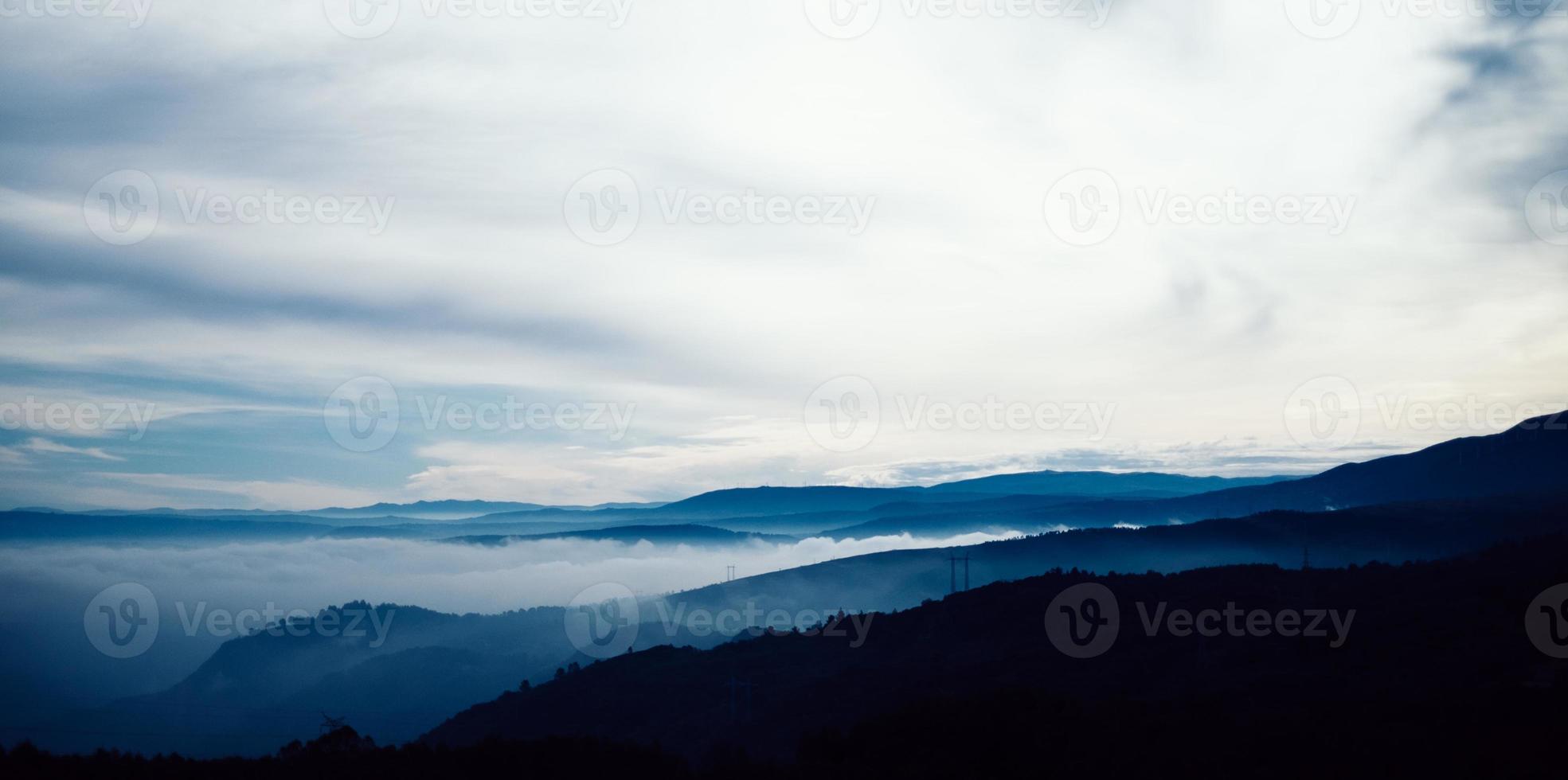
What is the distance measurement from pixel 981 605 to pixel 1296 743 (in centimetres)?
3798

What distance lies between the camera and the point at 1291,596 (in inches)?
2142

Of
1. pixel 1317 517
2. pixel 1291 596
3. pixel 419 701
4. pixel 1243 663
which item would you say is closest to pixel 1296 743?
pixel 1243 663

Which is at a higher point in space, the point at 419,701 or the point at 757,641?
the point at 757,641

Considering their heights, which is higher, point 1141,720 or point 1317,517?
point 1317,517

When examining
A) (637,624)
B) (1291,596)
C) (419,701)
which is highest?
(1291,596)

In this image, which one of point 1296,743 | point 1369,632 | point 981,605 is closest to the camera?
point 1296,743

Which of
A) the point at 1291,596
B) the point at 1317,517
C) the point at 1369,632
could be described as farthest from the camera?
the point at 1317,517

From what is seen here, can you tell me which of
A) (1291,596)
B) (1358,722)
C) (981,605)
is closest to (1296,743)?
(1358,722)

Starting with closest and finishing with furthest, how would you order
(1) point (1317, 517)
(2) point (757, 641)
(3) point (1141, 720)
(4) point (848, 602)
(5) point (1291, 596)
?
(3) point (1141, 720), (5) point (1291, 596), (2) point (757, 641), (1) point (1317, 517), (4) point (848, 602)

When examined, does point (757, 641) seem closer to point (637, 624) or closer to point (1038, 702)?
point (1038, 702)

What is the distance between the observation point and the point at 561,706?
69.2 m

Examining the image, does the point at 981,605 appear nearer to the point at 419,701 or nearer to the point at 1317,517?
the point at 1317,517

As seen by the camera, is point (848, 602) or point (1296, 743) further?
point (848, 602)

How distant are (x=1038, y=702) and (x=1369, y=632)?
18.7 metres
